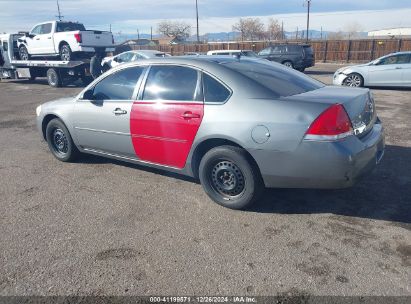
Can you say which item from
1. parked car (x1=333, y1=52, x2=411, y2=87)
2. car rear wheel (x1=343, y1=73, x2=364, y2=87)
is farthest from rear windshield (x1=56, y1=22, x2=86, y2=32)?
car rear wheel (x1=343, y1=73, x2=364, y2=87)

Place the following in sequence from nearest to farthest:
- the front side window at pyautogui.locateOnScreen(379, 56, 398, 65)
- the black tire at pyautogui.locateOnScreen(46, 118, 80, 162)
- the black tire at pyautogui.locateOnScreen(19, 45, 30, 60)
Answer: the black tire at pyautogui.locateOnScreen(46, 118, 80, 162) → the front side window at pyautogui.locateOnScreen(379, 56, 398, 65) → the black tire at pyautogui.locateOnScreen(19, 45, 30, 60)

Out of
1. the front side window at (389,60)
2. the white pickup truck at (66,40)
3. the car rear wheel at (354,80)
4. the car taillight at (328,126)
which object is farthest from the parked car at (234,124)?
the white pickup truck at (66,40)

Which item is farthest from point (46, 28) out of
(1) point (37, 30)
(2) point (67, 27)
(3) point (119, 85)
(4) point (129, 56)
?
(3) point (119, 85)

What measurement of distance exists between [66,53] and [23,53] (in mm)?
4024

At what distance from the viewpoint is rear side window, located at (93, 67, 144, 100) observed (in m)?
4.30

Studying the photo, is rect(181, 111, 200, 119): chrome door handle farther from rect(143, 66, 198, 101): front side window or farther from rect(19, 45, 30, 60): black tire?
rect(19, 45, 30, 60): black tire

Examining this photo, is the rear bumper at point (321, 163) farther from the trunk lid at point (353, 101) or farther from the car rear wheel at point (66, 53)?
the car rear wheel at point (66, 53)

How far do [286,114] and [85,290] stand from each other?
7.36 feet

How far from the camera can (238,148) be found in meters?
3.51

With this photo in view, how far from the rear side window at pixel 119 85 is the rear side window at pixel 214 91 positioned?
39.4 inches

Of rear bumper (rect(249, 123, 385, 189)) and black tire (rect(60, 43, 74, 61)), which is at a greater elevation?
black tire (rect(60, 43, 74, 61))

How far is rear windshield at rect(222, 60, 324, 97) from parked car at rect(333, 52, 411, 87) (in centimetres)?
955

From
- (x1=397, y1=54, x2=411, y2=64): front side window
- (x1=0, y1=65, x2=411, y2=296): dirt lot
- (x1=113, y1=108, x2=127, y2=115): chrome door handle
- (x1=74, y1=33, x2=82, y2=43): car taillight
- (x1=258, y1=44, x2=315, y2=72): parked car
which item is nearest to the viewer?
(x1=0, y1=65, x2=411, y2=296): dirt lot

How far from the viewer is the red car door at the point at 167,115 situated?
3.75 meters
